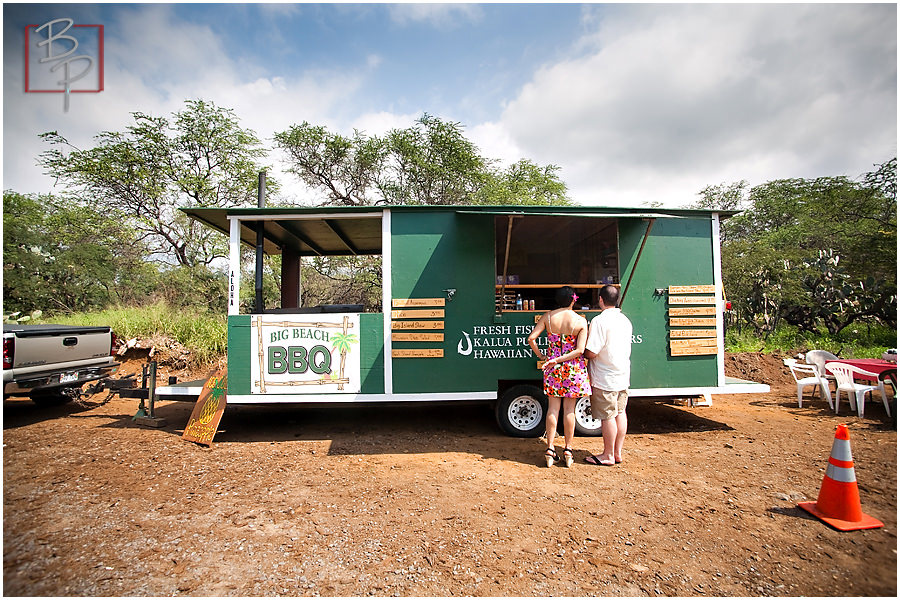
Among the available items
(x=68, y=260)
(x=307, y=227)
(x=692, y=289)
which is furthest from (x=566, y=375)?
(x=68, y=260)

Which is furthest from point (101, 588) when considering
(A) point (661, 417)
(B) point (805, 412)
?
(B) point (805, 412)

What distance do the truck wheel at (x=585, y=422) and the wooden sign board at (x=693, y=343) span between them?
1222mm

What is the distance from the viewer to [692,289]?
5.54 meters

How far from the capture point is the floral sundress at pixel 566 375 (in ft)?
14.4

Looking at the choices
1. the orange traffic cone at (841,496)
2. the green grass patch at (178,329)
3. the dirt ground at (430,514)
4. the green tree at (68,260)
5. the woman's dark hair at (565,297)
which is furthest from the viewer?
the green tree at (68,260)

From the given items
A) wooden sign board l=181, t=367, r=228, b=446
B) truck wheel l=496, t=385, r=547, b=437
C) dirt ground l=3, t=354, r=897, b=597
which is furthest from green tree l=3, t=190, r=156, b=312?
truck wheel l=496, t=385, r=547, b=437

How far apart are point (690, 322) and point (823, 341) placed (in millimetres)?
8690

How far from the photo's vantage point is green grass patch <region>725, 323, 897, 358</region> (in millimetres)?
10703

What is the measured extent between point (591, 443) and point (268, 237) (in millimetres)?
5240

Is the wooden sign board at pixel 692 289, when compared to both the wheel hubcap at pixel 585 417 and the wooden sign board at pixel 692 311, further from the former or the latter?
the wheel hubcap at pixel 585 417

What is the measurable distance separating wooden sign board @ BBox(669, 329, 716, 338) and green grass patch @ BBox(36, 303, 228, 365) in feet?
28.7

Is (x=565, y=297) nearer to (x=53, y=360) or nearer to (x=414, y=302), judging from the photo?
(x=414, y=302)

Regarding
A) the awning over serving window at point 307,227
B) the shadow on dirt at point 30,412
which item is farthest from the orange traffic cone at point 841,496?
the shadow on dirt at point 30,412

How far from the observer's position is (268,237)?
6.80 metres
